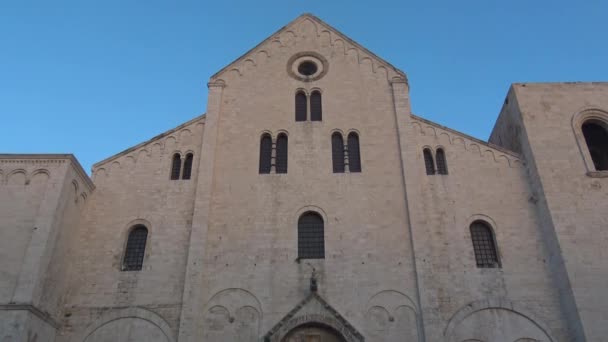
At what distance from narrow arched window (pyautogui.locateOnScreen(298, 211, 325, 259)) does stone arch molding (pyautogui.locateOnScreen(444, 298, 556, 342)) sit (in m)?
5.09

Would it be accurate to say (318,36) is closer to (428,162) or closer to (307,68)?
(307,68)

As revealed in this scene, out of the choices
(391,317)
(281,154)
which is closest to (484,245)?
(391,317)

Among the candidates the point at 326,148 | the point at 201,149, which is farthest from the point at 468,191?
the point at 201,149

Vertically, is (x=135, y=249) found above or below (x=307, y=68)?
below

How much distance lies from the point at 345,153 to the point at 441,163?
3.82 metres

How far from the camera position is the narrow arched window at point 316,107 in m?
21.7

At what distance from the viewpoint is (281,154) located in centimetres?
2081

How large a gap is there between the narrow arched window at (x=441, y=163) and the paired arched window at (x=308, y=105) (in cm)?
504

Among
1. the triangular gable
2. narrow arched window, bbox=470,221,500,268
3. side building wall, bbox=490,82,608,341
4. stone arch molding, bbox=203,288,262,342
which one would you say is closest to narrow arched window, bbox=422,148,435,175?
narrow arched window, bbox=470,221,500,268

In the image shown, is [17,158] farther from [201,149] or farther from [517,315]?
[517,315]

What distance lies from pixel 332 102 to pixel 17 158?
40.4 ft

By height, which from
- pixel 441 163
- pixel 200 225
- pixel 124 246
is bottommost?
pixel 124 246

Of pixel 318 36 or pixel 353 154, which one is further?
pixel 318 36

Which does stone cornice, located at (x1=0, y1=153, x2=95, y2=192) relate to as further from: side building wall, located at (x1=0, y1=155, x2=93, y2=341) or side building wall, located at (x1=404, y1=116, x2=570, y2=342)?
side building wall, located at (x1=404, y1=116, x2=570, y2=342)
